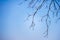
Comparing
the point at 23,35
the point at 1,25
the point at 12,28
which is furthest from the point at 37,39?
the point at 1,25

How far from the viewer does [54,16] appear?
2.66 meters

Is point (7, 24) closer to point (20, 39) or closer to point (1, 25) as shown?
point (1, 25)

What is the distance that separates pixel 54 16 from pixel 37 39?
44 centimetres

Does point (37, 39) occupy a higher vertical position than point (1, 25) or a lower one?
lower

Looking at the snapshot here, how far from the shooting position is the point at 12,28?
2.67 metres

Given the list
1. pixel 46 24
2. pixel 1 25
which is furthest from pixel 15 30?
pixel 46 24

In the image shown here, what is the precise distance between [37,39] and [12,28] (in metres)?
0.42

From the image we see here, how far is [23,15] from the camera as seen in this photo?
2664mm

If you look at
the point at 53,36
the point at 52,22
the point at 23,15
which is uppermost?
the point at 23,15

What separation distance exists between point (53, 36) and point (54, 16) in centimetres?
31

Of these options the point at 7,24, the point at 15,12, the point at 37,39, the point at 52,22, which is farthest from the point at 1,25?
the point at 52,22

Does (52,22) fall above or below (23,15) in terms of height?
below

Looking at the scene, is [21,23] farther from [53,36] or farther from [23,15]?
[53,36]

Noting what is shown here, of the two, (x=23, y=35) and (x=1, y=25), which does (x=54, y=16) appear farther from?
(x=1, y=25)
